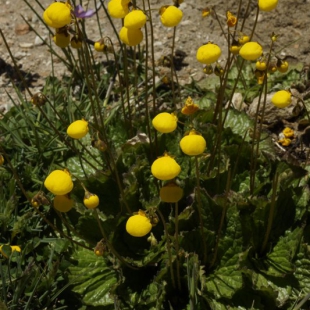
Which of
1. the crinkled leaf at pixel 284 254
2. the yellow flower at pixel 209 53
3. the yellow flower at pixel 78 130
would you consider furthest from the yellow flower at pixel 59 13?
the crinkled leaf at pixel 284 254

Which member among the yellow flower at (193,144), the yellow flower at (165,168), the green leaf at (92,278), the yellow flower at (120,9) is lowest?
the green leaf at (92,278)

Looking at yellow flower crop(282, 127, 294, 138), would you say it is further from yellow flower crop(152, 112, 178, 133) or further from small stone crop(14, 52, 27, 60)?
small stone crop(14, 52, 27, 60)

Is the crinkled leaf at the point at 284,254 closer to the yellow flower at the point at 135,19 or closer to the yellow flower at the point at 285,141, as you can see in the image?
the yellow flower at the point at 285,141

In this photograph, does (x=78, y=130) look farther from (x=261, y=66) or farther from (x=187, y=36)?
(x=187, y=36)

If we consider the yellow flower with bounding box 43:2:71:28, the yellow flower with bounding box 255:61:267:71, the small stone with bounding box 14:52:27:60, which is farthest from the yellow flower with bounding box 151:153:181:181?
the small stone with bounding box 14:52:27:60

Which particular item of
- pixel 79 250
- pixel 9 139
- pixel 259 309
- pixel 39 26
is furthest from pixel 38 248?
pixel 39 26

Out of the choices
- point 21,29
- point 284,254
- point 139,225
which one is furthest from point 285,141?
point 21,29
